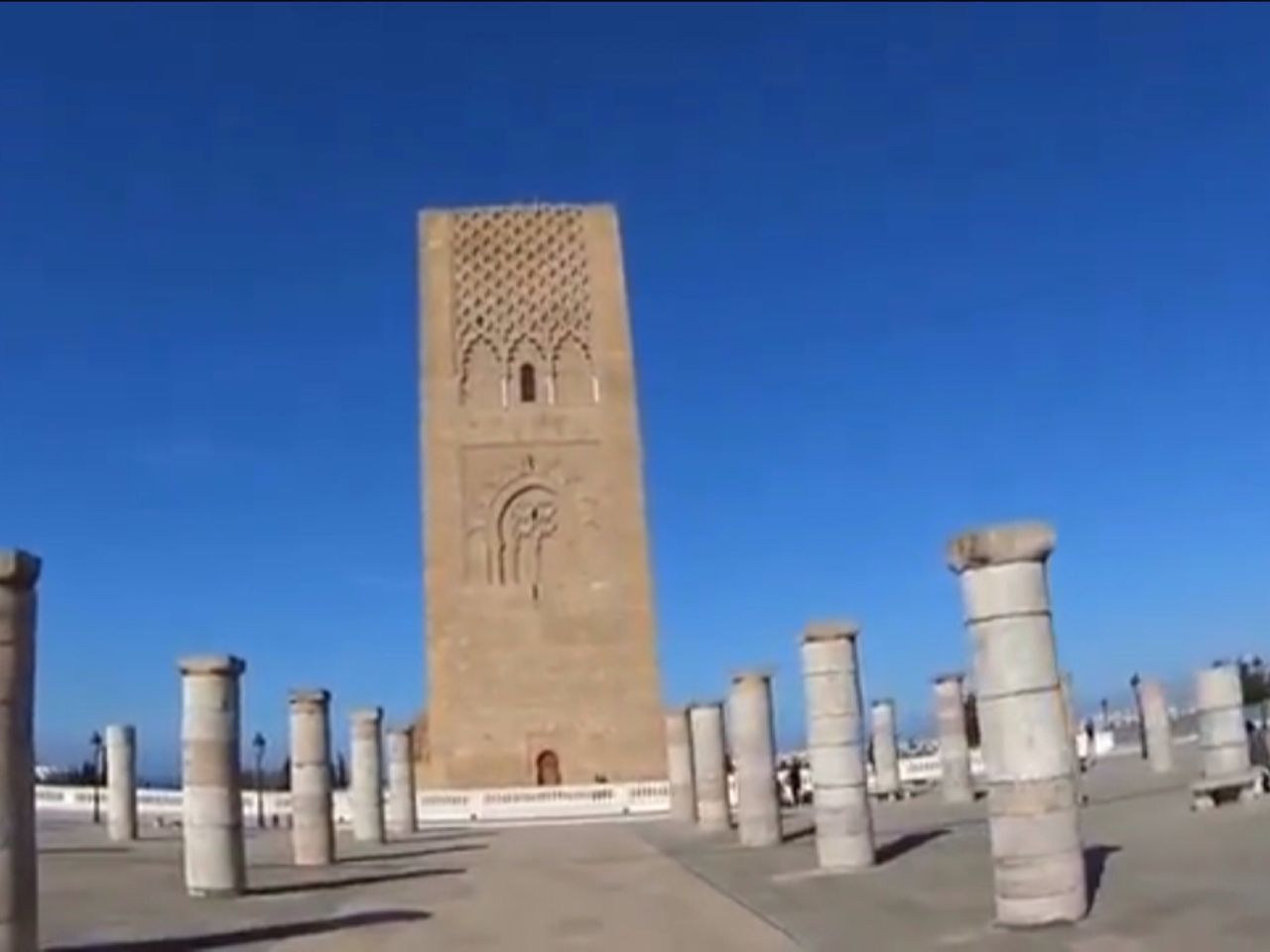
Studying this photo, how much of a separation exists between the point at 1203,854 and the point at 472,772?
69.2 ft

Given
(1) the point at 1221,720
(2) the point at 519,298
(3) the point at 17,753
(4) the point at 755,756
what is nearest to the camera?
(3) the point at 17,753

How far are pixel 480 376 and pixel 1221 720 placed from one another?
19.3 m

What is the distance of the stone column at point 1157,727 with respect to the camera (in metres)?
21.1

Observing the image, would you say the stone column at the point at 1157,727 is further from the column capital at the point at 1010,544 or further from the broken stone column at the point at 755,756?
the column capital at the point at 1010,544

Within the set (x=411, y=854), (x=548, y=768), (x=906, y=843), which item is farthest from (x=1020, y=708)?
(x=548, y=768)

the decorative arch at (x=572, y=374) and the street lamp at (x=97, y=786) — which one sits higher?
the decorative arch at (x=572, y=374)

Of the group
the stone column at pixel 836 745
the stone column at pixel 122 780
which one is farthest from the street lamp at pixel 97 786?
the stone column at pixel 836 745

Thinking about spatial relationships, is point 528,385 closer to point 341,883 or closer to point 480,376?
point 480,376

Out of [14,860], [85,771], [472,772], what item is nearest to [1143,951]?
[14,860]

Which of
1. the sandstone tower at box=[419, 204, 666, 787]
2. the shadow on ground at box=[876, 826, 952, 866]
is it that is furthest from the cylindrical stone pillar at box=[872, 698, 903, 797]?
the shadow on ground at box=[876, 826, 952, 866]

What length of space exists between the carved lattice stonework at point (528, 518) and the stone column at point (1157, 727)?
11.3 m

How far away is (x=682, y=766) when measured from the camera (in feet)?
71.1

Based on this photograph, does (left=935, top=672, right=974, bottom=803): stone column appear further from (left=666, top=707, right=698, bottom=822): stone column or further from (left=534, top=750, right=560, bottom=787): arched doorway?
(left=534, top=750, right=560, bottom=787): arched doorway

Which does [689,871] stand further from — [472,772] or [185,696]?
Result: [472,772]
